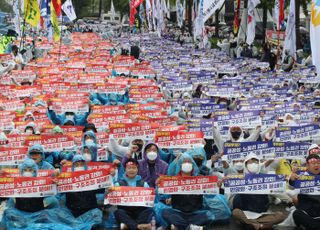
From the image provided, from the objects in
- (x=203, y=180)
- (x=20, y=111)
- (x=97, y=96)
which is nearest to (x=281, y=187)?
(x=203, y=180)

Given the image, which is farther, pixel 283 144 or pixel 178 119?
pixel 178 119

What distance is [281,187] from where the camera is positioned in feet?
33.3

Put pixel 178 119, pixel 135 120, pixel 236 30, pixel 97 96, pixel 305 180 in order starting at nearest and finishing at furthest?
1. pixel 305 180
2. pixel 135 120
3. pixel 178 119
4. pixel 97 96
5. pixel 236 30

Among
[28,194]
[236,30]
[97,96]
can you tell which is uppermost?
[236,30]

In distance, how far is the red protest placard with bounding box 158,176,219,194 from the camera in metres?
10.2

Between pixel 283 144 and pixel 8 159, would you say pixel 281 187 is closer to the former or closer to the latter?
pixel 283 144

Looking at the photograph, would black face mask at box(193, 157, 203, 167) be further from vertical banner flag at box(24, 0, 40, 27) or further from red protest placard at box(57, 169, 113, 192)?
Result: vertical banner flag at box(24, 0, 40, 27)

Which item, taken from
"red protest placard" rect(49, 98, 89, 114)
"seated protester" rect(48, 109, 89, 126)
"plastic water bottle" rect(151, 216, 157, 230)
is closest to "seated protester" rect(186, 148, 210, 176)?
"plastic water bottle" rect(151, 216, 157, 230)

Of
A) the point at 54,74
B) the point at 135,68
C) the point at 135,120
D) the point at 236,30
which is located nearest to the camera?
the point at 135,120

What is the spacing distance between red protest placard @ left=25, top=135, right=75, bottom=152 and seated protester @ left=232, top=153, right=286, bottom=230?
12.3 ft

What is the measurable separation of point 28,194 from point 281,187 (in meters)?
3.71

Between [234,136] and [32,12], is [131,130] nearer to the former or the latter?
[234,136]

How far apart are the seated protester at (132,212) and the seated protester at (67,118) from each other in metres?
6.68

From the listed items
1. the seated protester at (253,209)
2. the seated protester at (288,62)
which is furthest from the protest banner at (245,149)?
the seated protester at (288,62)
